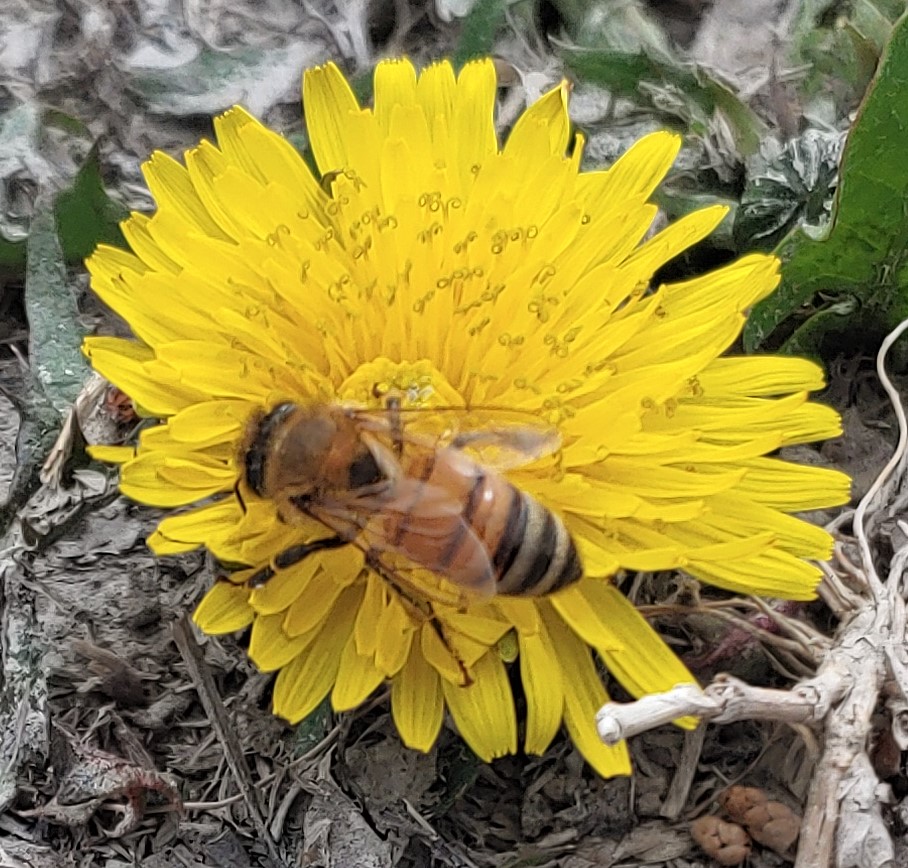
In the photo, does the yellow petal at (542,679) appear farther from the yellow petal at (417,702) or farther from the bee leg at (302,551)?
the bee leg at (302,551)

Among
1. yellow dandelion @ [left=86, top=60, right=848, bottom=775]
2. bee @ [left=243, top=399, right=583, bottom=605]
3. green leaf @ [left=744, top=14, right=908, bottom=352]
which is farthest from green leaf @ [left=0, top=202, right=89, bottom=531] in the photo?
green leaf @ [left=744, top=14, right=908, bottom=352]

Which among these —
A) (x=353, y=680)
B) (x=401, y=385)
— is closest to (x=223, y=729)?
(x=353, y=680)

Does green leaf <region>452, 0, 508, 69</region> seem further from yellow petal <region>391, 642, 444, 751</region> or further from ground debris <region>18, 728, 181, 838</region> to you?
ground debris <region>18, 728, 181, 838</region>

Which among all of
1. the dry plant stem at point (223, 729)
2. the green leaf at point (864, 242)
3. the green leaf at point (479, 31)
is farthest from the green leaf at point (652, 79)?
the dry plant stem at point (223, 729)

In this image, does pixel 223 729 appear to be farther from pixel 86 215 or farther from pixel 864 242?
pixel 864 242

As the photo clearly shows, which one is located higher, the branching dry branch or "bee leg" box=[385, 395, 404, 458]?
"bee leg" box=[385, 395, 404, 458]

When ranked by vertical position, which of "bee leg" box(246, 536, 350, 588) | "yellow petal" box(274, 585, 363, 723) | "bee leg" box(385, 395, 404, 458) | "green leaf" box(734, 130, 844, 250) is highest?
"green leaf" box(734, 130, 844, 250)

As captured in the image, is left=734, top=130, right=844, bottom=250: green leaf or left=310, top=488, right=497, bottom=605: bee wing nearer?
left=310, top=488, right=497, bottom=605: bee wing

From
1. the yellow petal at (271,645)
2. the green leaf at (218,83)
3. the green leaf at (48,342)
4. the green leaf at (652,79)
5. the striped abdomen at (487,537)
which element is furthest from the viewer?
the green leaf at (218,83)
